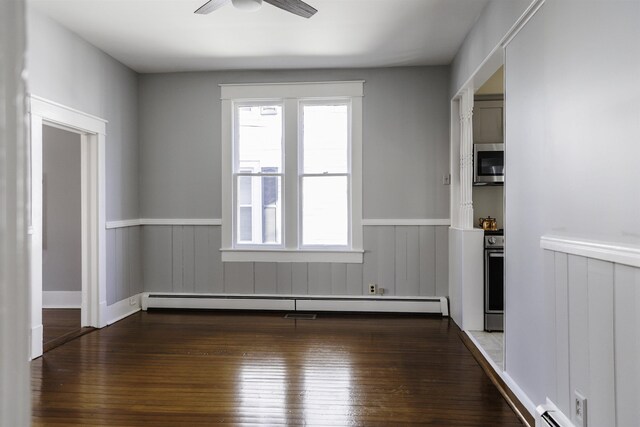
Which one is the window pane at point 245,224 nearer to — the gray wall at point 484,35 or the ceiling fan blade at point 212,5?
the ceiling fan blade at point 212,5

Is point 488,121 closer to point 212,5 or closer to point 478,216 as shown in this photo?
point 478,216

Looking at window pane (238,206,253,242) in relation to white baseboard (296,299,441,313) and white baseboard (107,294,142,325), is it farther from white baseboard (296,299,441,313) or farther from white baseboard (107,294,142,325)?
white baseboard (107,294,142,325)

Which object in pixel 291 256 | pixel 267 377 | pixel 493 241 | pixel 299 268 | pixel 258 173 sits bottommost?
pixel 267 377

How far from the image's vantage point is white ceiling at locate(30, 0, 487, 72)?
135 inches

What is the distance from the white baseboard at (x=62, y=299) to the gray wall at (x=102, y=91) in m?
0.81

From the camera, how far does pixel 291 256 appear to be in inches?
193

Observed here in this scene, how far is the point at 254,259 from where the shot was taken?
4941mm

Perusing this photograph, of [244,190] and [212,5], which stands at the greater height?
[212,5]

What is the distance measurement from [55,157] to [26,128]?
5.49 meters

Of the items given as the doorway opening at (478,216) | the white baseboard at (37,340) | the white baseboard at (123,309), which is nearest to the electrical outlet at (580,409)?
the doorway opening at (478,216)

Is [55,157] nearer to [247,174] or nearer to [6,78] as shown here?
[247,174]

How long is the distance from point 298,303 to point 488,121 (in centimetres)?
293

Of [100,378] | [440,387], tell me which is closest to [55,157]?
[100,378]

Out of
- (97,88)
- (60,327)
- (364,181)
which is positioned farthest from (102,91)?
(364,181)
